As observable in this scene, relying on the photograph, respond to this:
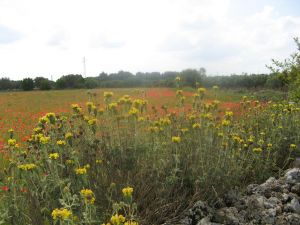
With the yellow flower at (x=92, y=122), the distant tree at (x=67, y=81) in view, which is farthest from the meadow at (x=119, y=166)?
the distant tree at (x=67, y=81)

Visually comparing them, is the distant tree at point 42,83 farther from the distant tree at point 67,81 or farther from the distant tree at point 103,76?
the distant tree at point 103,76

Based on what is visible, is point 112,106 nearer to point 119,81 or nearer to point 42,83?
point 119,81

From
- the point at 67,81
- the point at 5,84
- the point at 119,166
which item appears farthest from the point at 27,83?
the point at 119,166

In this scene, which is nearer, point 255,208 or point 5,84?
point 255,208

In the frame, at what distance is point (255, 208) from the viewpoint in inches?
151

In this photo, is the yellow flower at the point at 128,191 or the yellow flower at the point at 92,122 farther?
the yellow flower at the point at 92,122

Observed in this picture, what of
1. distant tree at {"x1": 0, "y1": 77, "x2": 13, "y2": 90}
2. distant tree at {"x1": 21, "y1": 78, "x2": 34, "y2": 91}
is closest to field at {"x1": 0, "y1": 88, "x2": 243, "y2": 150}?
distant tree at {"x1": 21, "y1": 78, "x2": 34, "y2": 91}

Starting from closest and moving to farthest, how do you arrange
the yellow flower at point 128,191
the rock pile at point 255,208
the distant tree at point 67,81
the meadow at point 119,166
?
the yellow flower at point 128,191, the meadow at point 119,166, the rock pile at point 255,208, the distant tree at point 67,81

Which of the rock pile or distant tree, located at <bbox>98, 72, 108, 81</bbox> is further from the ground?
distant tree, located at <bbox>98, 72, 108, 81</bbox>

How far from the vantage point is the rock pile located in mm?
3695

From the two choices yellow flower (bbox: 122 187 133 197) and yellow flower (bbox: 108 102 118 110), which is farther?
yellow flower (bbox: 108 102 118 110)

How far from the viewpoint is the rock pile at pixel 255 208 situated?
3.70 meters

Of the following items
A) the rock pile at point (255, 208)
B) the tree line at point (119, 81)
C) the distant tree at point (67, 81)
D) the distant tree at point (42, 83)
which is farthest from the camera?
the distant tree at point (42, 83)

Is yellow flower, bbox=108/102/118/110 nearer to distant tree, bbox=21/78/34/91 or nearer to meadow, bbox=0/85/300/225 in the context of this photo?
meadow, bbox=0/85/300/225
